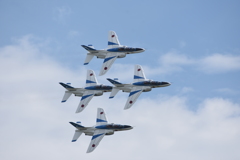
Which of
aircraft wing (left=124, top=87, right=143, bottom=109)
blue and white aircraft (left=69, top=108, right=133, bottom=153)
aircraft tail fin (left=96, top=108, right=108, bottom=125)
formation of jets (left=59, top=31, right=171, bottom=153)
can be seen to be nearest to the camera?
blue and white aircraft (left=69, top=108, right=133, bottom=153)

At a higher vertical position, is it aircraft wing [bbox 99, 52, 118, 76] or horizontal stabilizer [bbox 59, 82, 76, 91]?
aircraft wing [bbox 99, 52, 118, 76]

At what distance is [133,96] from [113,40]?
60.7ft

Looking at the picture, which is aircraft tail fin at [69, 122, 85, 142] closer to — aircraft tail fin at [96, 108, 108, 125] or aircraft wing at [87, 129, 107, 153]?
aircraft wing at [87, 129, 107, 153]

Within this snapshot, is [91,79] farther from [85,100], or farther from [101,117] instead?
[101,117]

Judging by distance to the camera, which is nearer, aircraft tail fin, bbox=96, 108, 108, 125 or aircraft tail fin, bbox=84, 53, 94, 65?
aircraft tail fin, bbox=96, 108, 108, 125

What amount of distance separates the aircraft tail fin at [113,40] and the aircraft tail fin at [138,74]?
909 centimetres

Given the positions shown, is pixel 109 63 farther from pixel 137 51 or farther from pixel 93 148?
pixel 93 148

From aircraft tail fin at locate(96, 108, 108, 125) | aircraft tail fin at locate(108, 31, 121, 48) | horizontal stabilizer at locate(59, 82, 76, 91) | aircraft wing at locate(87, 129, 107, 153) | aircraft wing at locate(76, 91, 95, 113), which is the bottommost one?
aircraft wing at locate(87, 129, 107, 153)

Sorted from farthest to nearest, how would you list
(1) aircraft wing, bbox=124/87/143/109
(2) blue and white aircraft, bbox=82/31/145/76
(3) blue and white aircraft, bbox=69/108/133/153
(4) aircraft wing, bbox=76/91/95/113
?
(2) blue and white aircraft, bbox=82/31/145/76 → (4) aircraft wing, bbox=76/91/95/113 → (1) aircraft wing, bbox=124/87/143/109 → (3) blue and white aircraft, bbox=69/108/133/153

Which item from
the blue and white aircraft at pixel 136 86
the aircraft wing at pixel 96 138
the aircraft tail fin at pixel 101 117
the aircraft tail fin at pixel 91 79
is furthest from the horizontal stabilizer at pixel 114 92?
the aircraft wing at pixel 96 138

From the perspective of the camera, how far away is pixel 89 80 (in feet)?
617

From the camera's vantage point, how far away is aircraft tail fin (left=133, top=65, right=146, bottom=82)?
185 m

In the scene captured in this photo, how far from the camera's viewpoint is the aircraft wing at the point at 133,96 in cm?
18012

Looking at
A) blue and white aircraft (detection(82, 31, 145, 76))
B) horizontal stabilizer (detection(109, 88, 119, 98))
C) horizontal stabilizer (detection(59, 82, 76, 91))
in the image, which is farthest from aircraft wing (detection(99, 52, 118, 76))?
horizontal stabilizer (detection(59, 82, 76, 91))
